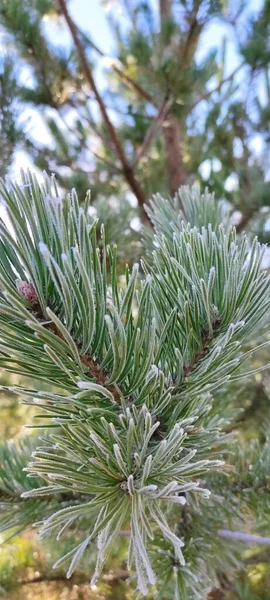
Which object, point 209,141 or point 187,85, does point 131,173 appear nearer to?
point 187,85

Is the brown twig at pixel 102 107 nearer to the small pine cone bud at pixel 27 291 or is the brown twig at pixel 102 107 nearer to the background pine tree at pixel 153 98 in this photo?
the background pine tree at pixel 153 98

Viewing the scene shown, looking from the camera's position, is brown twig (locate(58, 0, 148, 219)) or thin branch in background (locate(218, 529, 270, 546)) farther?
brown twig (locate(58, 0, 148, 219))

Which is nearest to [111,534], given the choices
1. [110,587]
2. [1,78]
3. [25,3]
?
[110,587]

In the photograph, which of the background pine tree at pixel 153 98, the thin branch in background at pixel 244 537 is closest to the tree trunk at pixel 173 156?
the background pine tree at pixel 153 98

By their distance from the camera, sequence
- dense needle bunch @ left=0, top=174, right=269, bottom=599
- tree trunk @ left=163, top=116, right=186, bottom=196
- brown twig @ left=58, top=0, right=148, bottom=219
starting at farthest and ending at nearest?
tree trunk @ left=163, top=116, right=186, bottom=196 → brown twig @ left=58, top=0, right=148, bottom=219 → dense needle bunch @ left=0, top=174, right=269, bottom=599

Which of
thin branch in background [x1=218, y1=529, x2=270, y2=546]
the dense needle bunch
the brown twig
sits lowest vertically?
thin branch in background [x1=218, y1=529, x2=270, y2=546]

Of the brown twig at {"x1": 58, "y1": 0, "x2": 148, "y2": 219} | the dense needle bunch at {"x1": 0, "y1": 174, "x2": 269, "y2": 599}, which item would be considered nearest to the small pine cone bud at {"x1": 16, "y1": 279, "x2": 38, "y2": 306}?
the dense needle bunch at {"x1": 0, "y1": 174, "x2": 269, "y2": 599}

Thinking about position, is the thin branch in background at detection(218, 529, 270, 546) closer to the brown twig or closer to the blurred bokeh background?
the blurred bokeh background
